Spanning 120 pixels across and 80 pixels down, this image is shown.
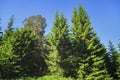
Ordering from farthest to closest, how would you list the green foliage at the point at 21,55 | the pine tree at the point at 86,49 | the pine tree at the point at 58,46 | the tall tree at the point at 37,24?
the tall tree at the point at 37,24 < the green foliage at the point at 21,55 < the pine tree at the point at 58,46 < the pine tree at the point at 86,49

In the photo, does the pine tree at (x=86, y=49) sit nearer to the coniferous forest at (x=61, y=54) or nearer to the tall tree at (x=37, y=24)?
the coniferous forest at (x=61, y=54)

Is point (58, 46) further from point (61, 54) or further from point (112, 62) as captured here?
point (112, 62)

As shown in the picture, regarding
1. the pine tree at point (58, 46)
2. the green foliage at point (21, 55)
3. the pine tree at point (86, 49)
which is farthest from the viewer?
the green foliage at point (21, 55)

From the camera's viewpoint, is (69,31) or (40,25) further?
(40,25)

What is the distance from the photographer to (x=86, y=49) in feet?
124

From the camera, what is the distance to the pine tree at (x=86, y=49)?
35750mm

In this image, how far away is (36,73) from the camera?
139 ft

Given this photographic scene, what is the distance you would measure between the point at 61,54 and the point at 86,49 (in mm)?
4474

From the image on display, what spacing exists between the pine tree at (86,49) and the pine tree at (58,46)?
2.14 m

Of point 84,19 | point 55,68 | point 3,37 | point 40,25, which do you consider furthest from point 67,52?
point 40,25

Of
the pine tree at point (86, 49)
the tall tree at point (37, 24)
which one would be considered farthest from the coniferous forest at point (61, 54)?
the tall tree at point (37, 24)

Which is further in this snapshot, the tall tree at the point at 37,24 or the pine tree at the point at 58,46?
the tall tree at the point at 37,24

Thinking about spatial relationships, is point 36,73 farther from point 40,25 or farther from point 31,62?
point 40,25

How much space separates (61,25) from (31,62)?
9.40 m
